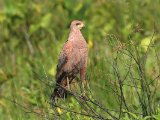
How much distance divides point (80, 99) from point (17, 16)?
4.90 m

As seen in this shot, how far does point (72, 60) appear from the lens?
595cm

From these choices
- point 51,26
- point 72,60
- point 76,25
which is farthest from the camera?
point 51,26

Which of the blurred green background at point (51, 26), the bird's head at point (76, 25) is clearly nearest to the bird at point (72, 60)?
the bird's head at point (76, 25)

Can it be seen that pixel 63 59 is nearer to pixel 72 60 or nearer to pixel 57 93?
pixel 72 60

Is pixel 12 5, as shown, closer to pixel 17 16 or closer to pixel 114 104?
pixel 17 16

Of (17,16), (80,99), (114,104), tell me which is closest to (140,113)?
(80,99)

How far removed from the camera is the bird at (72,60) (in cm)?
586

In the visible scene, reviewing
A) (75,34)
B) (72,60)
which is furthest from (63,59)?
(75,34)

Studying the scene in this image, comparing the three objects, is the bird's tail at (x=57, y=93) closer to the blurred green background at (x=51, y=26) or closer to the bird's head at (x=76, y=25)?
the bird's head at (x=76, y=25)

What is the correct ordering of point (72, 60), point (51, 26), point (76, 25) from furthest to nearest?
point (51, 26) → point (76, 25) → point (72, 60)

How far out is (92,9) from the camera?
10.8m

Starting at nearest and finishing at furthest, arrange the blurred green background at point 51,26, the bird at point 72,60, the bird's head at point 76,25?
the bird at point 72,60 → the bird's head at point 76,25 → the blurred green background at point 51,26

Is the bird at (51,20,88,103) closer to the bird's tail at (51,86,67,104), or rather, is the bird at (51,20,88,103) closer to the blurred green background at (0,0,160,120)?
the bird's tail at (51,86,67,104)

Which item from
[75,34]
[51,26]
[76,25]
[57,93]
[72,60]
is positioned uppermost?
[51,26]
